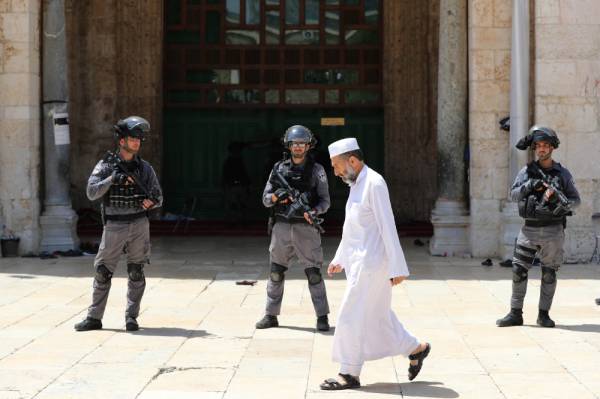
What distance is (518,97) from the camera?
565 inches

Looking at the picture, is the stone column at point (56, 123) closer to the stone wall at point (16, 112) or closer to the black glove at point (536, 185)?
the stone wall at point (16, 112)

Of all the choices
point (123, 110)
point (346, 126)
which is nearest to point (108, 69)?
point (123, 110)

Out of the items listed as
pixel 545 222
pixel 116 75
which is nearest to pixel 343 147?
pixel 545 222

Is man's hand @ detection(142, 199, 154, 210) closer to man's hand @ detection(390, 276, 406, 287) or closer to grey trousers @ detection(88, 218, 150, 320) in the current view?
grey trousers @ detection(88, 218, 150, 320)

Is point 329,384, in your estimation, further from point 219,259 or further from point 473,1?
point 473,1

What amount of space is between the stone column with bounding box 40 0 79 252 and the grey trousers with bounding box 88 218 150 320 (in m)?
6.23

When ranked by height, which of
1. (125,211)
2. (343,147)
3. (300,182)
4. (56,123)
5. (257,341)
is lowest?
(257,341)

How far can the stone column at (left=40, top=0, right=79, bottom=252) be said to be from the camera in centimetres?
1537

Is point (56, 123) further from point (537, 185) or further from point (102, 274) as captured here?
point (537, 185)

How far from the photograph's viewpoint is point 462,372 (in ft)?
24.4

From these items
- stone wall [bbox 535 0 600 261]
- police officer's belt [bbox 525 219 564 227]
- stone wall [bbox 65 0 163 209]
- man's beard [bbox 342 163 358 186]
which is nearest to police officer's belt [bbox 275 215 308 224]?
police officer's belt [bbox 525 219 564 227]

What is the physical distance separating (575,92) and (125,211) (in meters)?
7.34

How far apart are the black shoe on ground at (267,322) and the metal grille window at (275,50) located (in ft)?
36.3

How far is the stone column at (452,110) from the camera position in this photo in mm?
15586
